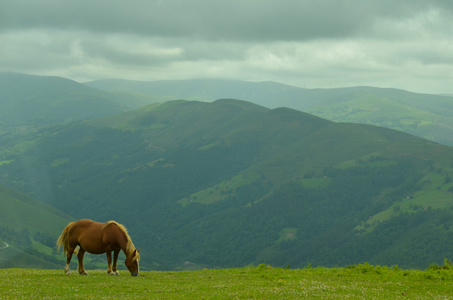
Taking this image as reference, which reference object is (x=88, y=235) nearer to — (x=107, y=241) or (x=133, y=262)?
(x=107, y=241)

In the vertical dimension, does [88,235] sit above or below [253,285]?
above

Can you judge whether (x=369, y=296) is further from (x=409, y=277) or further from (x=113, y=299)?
(x=113, y=299)

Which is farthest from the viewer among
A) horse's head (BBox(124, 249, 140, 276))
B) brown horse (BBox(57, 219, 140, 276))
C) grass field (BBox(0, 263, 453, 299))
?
Result: brown horse (BBox(57, 219, 140, 276))

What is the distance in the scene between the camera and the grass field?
26797 millimetres

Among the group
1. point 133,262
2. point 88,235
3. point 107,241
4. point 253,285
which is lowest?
point 133,262

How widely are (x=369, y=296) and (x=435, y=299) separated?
3447 mm

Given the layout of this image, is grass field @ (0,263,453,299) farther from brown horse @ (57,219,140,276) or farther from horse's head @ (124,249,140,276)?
brown horse @ (57,219,140,276)

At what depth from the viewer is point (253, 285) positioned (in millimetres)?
30844

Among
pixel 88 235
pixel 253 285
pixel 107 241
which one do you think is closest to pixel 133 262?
pixel 107 241

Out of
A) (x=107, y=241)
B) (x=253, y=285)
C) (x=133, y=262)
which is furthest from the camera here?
(x=107, y=241)

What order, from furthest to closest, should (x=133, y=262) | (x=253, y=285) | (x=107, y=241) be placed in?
(x=107, y=241)
(x=133, y=262)
(x=253, y=285)

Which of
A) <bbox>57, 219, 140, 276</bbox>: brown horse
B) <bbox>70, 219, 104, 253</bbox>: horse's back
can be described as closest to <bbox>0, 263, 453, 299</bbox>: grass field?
<bbox>57, 219, 140, 276</bbox>: brown horse

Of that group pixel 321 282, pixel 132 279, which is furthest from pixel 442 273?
pixel 132 279

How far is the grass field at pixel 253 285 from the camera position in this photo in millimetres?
26797
